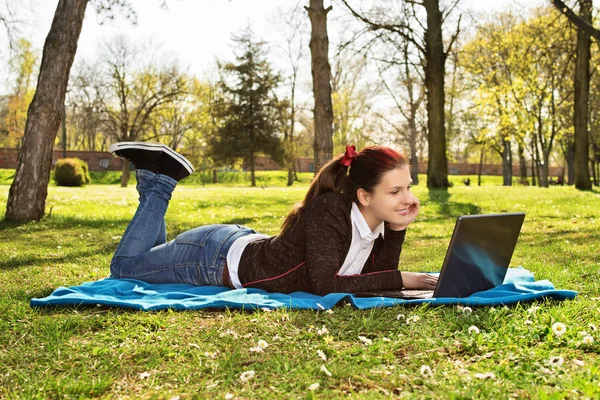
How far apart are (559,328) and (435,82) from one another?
57.3 feet

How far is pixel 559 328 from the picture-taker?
10.2 ft

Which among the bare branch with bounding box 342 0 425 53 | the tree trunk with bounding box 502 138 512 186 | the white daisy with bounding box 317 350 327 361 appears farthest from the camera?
the tree trunk with bounding box 502 138 512 186

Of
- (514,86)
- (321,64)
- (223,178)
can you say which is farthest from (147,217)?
(223,178)

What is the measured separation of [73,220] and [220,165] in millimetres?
30275

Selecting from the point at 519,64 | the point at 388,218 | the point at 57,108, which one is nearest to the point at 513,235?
the point at 388,218

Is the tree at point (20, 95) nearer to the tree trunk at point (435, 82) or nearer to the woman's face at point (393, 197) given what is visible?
the tree trunk at point (435, 82)

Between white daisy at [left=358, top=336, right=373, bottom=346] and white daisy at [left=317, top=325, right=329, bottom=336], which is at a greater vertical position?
white daisy at [left=317, top=325, right=329, bottom=336]

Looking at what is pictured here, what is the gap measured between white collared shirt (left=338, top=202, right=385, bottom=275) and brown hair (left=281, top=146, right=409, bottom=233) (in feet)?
0.52

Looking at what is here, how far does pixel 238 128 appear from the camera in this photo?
129ft

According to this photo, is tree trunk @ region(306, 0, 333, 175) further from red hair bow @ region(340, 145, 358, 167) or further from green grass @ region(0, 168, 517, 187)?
green grass @ region(0, 168, 517, 187)

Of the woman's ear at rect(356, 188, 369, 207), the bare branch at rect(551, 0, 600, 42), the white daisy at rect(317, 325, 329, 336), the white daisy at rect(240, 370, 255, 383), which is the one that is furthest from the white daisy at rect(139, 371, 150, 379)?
the bare branch at rect(551, 0, 600, 42)

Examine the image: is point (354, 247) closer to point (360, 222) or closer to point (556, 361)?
point (360, 222)

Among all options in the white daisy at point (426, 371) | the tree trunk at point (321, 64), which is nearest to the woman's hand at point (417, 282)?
the white daisy at point (426, 371)

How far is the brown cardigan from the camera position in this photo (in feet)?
12.9
